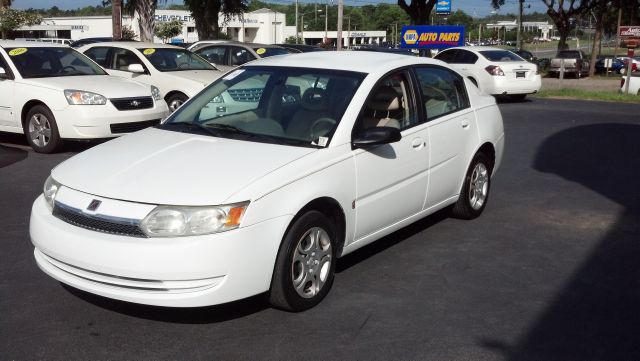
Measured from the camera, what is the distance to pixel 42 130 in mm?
10016

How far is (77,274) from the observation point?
411 centimetres

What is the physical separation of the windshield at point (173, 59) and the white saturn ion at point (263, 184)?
7.48 metres

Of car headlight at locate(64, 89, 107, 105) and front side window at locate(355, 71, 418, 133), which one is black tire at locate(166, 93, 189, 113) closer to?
car headlight at locate(64, 89, 107, 105)

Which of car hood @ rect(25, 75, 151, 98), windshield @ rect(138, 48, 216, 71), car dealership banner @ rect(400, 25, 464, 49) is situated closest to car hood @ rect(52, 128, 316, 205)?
car hood @ rect(25, 75, 151, 98)

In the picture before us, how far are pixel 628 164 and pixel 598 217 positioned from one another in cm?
322

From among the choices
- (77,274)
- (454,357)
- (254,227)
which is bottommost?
(454,357)

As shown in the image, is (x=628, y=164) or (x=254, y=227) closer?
(x=254, y=227)

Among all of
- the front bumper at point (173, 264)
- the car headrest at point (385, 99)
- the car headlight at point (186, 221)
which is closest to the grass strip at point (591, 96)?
the car headrest at point (385, 99)

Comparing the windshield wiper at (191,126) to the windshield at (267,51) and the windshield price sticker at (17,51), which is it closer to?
the windshield price sticker at (17,51)

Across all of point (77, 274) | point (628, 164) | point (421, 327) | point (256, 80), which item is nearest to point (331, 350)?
point (421, 327)

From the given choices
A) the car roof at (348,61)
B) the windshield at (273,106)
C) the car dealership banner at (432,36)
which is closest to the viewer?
the windshield at (273,106)

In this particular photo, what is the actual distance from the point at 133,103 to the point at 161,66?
306 cm

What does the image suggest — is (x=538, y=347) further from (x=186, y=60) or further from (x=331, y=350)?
(x=186, y=60)

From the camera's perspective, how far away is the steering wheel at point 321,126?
4.88m
